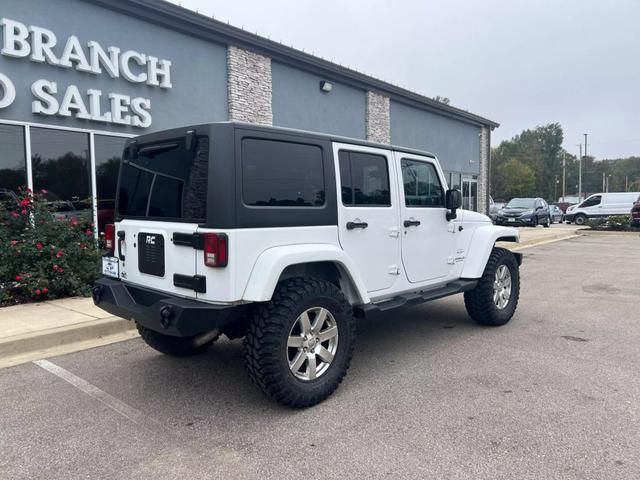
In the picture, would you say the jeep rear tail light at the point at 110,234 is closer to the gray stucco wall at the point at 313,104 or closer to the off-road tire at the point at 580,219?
the gray stucco wall at the point at 313,104

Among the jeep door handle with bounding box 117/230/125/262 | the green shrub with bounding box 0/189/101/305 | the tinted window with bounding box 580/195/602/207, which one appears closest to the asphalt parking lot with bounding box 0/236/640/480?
the jeep door handle with bounding box 117/230/125/262

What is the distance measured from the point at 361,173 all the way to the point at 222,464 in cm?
254

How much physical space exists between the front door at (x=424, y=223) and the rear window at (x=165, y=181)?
6.67 ft

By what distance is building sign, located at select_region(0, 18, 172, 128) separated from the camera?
7.84 metres

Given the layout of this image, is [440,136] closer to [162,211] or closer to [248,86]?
[248,86]

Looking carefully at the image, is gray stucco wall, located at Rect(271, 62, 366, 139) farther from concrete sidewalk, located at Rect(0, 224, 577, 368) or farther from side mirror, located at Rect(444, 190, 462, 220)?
side mirror, located at Rect(444, 190, 462, 220)

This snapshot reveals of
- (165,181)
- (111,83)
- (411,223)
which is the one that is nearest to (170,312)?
(165,181)

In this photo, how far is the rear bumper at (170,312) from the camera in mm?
3234

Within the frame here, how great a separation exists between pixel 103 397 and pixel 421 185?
3.45 meters

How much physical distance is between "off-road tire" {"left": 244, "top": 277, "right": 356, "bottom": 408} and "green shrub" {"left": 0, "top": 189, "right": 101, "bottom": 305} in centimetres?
444

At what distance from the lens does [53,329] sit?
17.1ft

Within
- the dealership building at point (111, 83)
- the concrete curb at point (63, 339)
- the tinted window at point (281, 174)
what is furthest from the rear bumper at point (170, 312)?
the dealership building at point (111, 83)

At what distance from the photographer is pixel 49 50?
8172mm

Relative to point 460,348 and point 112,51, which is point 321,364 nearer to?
point 460,348
